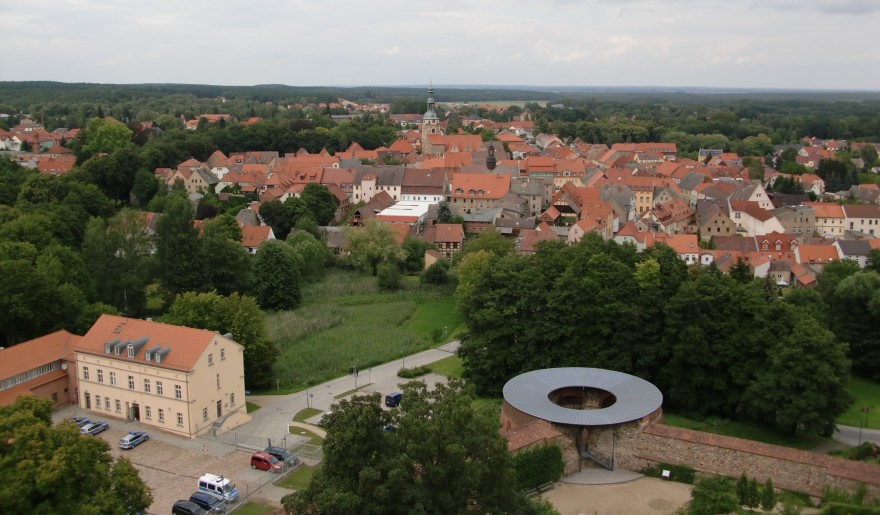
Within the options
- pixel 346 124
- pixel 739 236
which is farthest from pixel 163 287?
pixel 346 124

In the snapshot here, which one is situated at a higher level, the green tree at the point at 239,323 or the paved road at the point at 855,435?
the green tree at the point at 239,323

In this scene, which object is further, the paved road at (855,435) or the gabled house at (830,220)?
the gabled house at (830,220)

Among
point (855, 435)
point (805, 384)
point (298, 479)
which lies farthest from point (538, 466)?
point (855, 435)

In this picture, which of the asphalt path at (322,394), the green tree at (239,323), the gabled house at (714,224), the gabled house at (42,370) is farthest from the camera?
the gabled house at (714,224)

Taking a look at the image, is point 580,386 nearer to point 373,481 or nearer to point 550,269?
point 550,269

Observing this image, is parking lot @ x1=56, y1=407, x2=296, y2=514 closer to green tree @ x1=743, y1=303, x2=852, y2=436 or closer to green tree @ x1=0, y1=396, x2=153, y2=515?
green tree @ x1=0, y1=396, x2=153, y2=515

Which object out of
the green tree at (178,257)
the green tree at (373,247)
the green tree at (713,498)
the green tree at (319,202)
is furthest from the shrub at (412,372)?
the green tree at (319,202)

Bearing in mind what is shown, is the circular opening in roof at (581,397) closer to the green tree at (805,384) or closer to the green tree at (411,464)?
the green tree at (805,384)

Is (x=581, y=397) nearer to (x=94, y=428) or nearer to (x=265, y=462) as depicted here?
(x=265, y=462)
